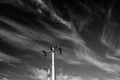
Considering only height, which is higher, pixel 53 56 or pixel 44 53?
pixel 44 53

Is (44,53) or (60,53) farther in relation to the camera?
(44,53)

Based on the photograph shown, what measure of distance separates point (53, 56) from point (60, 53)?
2.70 metres

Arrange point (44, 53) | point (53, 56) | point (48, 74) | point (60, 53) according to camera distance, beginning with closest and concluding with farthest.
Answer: point (53, 56)
point (60, 53)
point (44, 53)
point (48, 74)

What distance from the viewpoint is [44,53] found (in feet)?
98.5

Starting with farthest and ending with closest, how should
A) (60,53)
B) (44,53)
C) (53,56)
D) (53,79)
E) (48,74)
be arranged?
(48,74) → (44,53) → (60,53) → (53,56) → (53,79)

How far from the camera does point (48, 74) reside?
39.9 meters

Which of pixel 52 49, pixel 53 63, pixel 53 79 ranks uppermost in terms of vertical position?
pixel 52 49

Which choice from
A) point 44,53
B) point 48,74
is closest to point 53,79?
point 44,53

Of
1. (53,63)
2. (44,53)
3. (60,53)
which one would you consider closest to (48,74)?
(44,53)

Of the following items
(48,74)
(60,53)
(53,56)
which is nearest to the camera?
(53,56)

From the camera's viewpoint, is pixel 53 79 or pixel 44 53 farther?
pixel 44 53

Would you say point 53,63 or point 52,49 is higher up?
point 52,49

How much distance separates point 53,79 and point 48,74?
17169 mm

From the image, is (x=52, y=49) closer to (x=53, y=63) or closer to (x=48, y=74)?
(x=53, y=63)
